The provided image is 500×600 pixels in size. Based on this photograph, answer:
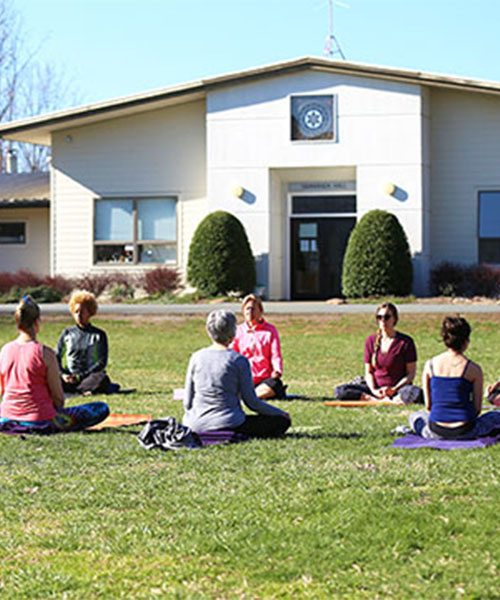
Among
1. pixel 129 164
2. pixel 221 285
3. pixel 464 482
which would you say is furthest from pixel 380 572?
pixel 129 164

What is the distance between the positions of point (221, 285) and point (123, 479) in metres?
19.6

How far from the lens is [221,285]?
1036 inches

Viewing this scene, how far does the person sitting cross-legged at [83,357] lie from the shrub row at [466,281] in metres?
15.2

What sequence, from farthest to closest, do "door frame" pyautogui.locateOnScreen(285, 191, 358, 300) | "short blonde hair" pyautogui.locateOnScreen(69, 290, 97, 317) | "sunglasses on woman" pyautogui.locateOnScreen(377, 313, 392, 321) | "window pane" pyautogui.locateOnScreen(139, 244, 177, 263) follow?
1. "window pane" pyautogui.locateOnScreen(139, 244, 177, 263)
2. "door frame" pyautogui.locateOnScreen(285, 191, 358, 300)
3. "short blonde hair" pyautogui.locateOnScreen(69, 290, 97, 317)
4. "sunglasses on woman" pyautogui.locateOnScreen(377, 313, 392, 321)

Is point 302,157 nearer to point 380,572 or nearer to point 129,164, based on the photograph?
point 129,164

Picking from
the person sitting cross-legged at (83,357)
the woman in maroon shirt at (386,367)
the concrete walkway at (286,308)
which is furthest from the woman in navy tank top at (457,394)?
the concrete walkway at (286,308)

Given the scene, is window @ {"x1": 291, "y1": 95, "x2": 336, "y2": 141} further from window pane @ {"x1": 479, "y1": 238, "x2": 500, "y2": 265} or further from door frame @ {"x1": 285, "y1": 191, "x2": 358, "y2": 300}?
window pane @ {"x1": 479, "y1": 238, "x2": 500, "y2": 265}

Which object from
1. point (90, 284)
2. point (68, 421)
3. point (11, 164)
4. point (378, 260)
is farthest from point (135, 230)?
point (68, 421)

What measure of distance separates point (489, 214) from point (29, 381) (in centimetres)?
2067

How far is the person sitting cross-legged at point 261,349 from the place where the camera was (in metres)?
11.8

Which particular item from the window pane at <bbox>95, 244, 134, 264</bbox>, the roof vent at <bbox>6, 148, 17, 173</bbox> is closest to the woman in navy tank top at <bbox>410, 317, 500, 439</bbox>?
the window pane at <bbox>95, 244, 134, 264</bbox>

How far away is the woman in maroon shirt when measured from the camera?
1165 cm

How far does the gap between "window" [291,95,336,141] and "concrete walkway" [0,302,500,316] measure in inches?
190

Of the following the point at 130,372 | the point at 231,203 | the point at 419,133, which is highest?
the point at 419,133
